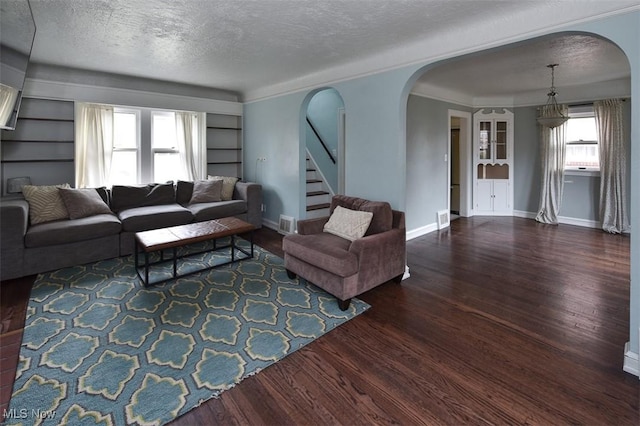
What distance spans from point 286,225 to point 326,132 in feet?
7.69

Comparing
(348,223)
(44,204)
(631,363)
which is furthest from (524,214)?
(44,204)

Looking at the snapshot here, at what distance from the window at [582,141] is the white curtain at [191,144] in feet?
21.8

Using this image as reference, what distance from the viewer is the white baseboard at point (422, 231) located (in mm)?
5016

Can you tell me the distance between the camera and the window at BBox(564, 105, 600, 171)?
5.73 meters

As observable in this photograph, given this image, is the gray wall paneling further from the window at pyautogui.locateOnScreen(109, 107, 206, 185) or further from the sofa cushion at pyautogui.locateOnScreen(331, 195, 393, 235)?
the sofa cushion at pyautogui.locateOnScreen(331, 195, 393, 235)

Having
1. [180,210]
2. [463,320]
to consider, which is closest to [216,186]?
[180,210]

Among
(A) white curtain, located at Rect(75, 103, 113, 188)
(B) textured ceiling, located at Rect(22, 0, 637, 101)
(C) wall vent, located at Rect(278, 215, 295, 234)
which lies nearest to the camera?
(B) textured ceiling, located at Rect(22, 0, 637, 101)

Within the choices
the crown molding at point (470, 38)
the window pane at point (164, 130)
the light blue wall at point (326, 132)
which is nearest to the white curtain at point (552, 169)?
the light blue wall at point (326, 132)

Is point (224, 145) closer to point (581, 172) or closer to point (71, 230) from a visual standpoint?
point (71, 230)

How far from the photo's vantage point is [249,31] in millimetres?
2992

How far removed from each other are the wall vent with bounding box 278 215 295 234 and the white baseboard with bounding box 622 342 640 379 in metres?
3.91

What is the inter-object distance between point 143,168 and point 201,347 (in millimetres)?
4017

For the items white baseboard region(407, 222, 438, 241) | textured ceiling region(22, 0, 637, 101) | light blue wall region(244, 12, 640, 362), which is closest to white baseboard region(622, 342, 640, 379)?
light blue wall region(244, 12, 640, 362)

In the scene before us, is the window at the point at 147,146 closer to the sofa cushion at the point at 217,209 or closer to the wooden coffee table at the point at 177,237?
the sofa cushion at the point at 217,209
